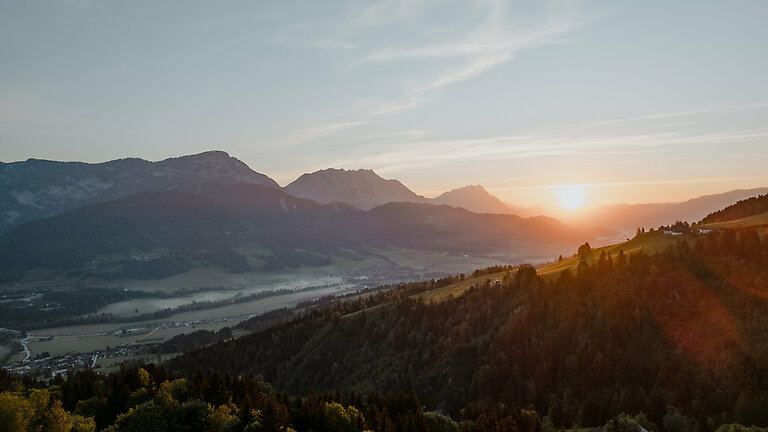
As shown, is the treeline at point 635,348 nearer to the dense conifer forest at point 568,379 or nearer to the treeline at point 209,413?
the dense conifer forest at point 568,379

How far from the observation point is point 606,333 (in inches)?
6393

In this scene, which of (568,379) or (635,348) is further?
(568,379)

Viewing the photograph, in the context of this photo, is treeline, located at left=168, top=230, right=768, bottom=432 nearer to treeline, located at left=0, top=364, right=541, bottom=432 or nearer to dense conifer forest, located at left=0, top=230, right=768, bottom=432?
dense conifer forest, located at left=0, top=230, right=768, bottom=432

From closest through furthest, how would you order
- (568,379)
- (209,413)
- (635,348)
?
1. (209,413)
2. (635,348)
3. (568,379)

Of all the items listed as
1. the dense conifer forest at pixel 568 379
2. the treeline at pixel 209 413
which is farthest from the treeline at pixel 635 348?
the treeline at pixel 209 413

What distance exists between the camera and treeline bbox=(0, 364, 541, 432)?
329 feet

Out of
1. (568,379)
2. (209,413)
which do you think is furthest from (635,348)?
(209,413)

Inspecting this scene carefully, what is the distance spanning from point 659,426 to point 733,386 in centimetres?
2193

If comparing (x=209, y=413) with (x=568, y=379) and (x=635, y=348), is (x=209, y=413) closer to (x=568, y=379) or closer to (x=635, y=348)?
(x=568, y=379)

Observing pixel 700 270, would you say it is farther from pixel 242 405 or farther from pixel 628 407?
pixel 242 405

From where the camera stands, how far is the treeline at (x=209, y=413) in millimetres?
100375

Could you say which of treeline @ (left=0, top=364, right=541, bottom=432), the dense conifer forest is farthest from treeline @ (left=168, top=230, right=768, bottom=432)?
treeline @ (left=0, top=364, right=541, bottom=432)

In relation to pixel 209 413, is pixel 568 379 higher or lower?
lower

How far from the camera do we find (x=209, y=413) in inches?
4299
